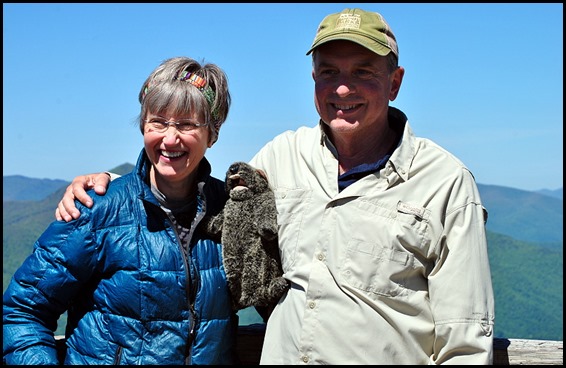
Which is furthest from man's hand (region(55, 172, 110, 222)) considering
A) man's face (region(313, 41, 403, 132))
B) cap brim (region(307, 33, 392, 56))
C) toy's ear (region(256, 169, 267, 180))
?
cap brim (region(307, 33, 392, 56))

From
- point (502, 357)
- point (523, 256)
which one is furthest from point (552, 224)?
point (502, 357)

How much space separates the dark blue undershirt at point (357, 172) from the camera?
2.93 m

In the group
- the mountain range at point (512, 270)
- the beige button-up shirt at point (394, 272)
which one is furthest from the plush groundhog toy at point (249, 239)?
the mountain range at point (512, 270)

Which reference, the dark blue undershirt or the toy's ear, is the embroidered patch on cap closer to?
the dark blue undershirt

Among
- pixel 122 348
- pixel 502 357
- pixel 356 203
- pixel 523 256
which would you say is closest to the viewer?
pixel 122 348

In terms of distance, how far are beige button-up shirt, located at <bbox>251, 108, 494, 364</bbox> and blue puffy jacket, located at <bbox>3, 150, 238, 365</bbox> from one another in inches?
15.4

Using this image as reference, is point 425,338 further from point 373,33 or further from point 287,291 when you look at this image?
point 373,33

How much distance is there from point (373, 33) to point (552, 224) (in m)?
22.7

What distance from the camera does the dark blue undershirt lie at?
2.93 m

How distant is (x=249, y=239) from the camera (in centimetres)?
299

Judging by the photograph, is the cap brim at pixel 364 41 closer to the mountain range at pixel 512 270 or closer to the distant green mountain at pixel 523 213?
the mountain range at pixel 512 270

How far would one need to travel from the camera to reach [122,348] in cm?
269

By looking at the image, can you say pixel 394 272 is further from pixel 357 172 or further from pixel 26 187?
pixel 26 187

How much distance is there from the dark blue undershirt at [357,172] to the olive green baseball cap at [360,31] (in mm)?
435
